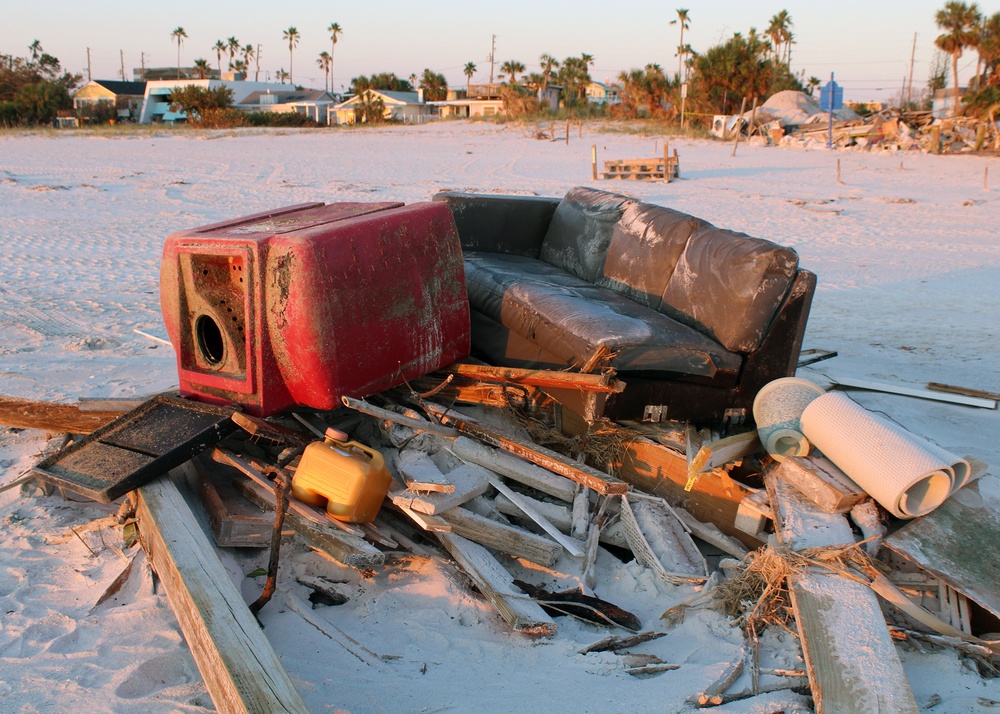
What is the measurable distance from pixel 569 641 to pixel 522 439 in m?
1.27

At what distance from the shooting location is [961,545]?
10.1ft

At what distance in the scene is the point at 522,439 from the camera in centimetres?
393

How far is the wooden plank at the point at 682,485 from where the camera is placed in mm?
3666

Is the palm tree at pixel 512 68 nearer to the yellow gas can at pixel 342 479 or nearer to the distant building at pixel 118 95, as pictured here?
the distant building at pixel 118 95

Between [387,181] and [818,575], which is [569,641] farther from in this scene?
[387,181]

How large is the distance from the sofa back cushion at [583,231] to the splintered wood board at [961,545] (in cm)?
312

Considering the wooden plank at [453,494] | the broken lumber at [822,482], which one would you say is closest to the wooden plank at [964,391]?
the broken lumber at [822,482]

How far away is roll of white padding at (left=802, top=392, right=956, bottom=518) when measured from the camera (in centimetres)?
315

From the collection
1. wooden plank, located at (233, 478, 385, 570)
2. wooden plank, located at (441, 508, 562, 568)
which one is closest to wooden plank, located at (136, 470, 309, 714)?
wooden plank, located at (233, 478, 385, 570)

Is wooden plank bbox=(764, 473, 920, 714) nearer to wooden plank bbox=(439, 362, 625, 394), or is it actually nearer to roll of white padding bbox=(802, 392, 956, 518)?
roll of white padding bbox=(802, 392, 956, 518)

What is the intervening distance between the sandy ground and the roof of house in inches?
1738

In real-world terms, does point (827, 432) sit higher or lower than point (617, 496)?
higher

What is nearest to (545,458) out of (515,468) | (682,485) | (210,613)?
(515,468)

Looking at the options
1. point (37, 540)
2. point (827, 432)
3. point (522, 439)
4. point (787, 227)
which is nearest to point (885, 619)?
point (827, 432)
